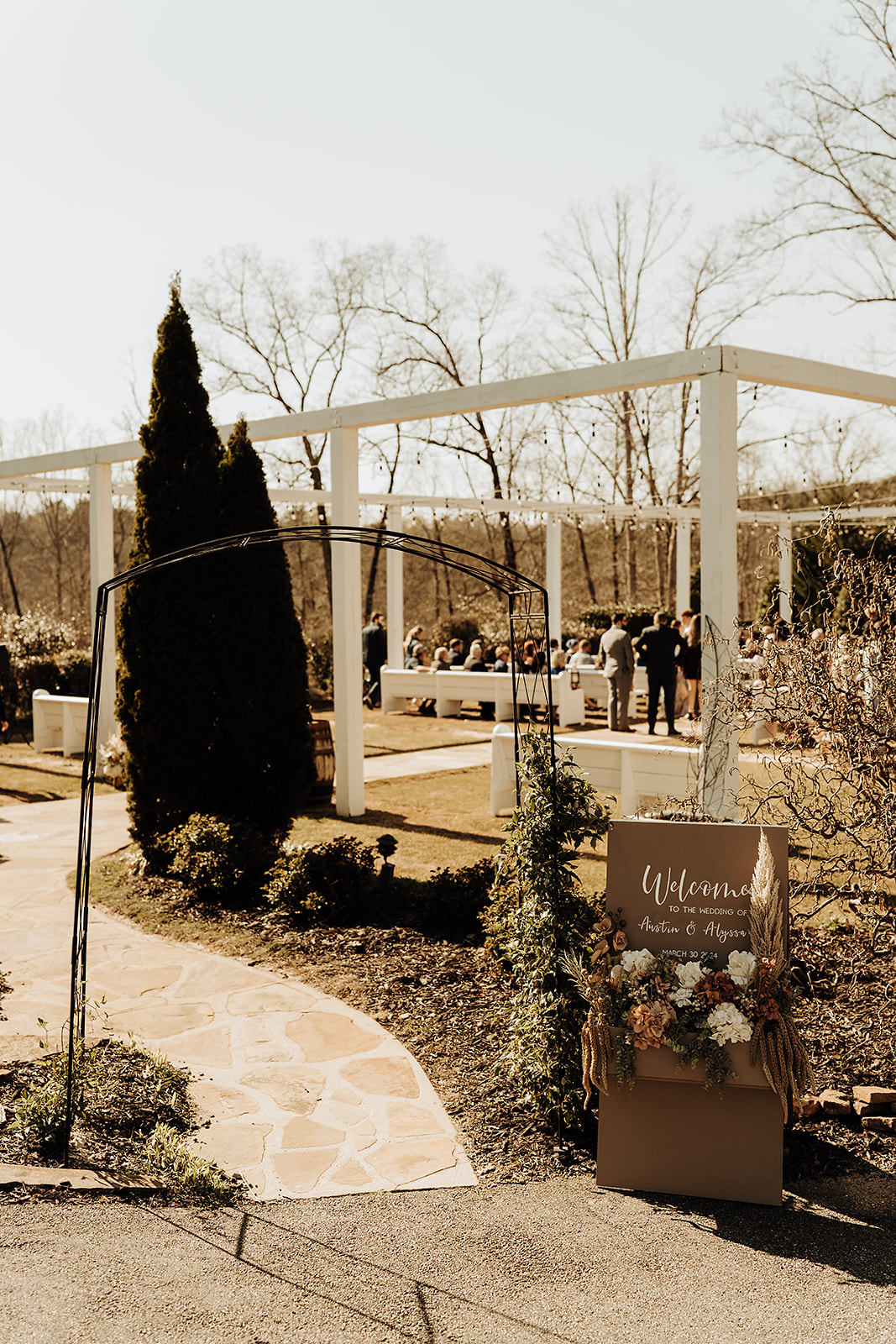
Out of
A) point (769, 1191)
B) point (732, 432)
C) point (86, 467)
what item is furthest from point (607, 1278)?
point (86, 467)

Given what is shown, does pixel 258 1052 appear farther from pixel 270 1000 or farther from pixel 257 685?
pixel 257 685

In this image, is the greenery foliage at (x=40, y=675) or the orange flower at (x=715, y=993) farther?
the greenery foliage at (x=40, y=675)

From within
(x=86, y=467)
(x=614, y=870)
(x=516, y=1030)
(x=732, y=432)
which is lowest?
(x=516, y=1030)

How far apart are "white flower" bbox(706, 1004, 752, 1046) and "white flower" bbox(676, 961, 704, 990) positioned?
115 mm

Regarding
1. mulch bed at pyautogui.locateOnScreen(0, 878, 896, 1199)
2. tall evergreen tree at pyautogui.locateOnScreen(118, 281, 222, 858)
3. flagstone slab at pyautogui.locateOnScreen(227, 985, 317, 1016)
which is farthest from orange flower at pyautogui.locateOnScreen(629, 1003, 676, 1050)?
tall evergreen tree at pyautogui.locateOnScreen(118, 281, 222, 858)

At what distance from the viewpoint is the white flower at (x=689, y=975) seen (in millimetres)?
3531

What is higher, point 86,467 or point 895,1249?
point 86,467

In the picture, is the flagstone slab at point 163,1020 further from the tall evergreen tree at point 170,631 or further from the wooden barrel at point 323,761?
the wooden barrel at point 323,761

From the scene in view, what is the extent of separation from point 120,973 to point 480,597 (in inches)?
1115

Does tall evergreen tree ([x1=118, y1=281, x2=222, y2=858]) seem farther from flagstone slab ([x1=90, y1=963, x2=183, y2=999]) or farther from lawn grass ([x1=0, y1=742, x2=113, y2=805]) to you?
lawn grass ([x1=0, y1=742, x2=113, y2=805])

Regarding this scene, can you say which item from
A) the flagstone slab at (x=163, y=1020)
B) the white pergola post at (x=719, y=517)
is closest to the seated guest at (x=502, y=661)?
the white pergola post at (x=719, y=517)

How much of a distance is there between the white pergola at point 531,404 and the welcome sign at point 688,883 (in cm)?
182

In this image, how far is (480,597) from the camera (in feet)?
111

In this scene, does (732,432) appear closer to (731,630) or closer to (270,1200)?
(731,630)
